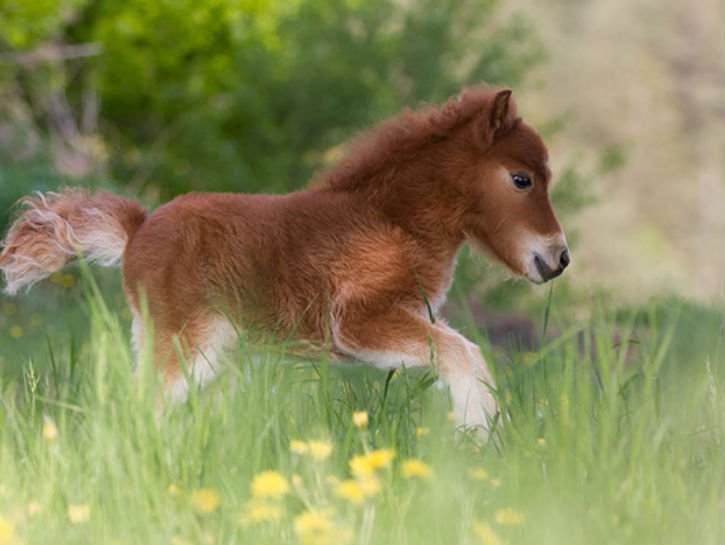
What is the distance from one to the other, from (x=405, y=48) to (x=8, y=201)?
6.46 meters

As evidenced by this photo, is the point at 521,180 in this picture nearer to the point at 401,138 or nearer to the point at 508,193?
the point at 508,193

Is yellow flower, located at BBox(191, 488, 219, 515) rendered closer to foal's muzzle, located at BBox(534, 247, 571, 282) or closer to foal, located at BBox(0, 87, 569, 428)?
foal, located at BBox(0, 87, 569, 428)

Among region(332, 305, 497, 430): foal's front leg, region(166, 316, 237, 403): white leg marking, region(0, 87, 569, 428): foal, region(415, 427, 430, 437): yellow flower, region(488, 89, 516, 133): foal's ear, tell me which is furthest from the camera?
region(488, 89, 516, 133): foal's ear

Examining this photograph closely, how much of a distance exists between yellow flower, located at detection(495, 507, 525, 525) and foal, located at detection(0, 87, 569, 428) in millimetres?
1190

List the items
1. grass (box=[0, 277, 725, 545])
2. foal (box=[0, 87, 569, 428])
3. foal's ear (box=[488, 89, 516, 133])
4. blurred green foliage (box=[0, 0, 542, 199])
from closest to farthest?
grass (box=[0, 277, 725, 545]), foal (box=[0, 87, 569, 428]), foal's ear (box=[488, 89, 516, 133]), blurred green foliage (box=[0, 0, 542, 199])

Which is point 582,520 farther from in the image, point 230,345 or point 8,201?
point 8,201

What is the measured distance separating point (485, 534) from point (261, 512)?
0.61 metres

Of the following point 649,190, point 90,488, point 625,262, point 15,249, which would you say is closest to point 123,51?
point 15,249

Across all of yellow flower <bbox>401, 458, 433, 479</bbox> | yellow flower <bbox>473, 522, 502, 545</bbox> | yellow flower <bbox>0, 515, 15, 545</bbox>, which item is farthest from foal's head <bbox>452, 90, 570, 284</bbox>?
yellow flower <bbox>0, 515, 15, 545</bbox>

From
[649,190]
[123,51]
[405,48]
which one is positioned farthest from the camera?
[649,190]

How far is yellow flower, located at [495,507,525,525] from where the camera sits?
3.26 meters

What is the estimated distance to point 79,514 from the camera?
3.29 m

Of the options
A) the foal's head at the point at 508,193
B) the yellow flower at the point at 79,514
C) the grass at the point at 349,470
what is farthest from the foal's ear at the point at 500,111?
the yellow flower at the point at 79,514

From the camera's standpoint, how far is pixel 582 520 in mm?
3236
